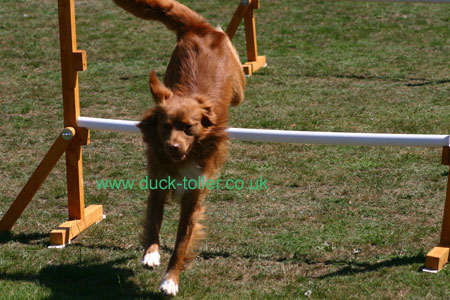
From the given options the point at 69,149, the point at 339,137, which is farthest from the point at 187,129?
the point at 69,149

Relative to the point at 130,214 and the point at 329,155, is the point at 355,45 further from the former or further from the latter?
the point at 130,214

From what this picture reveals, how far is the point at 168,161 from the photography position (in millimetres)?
4676

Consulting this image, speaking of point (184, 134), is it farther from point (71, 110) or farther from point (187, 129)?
point (71, 110)

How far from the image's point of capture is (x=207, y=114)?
4.68 metres

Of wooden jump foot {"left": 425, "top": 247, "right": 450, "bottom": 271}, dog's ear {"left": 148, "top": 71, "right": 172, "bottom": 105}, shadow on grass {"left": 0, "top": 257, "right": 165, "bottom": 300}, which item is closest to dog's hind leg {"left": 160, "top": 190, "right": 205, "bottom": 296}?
shadow on grass {"left": 0, "top": 257, "right": 165, "bottom": 300}

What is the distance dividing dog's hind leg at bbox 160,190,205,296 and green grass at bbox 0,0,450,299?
0.69ft

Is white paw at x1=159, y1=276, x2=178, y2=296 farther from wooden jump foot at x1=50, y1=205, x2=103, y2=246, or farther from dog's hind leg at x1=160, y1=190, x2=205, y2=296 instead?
wooden jump foot at x1=50, y1=205, x2=103, y2=246

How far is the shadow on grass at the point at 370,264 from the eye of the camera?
496 cm

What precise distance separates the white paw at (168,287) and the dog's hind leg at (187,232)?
8 cm

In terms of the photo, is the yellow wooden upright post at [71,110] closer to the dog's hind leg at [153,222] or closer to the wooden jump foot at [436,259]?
the dog's hind leg at [153,222]

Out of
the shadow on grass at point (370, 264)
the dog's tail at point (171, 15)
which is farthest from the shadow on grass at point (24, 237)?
the shadow on grass at point (370, 264)

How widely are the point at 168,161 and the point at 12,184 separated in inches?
124

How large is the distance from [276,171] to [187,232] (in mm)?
2592

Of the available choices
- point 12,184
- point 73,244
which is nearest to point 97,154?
point 12,184
